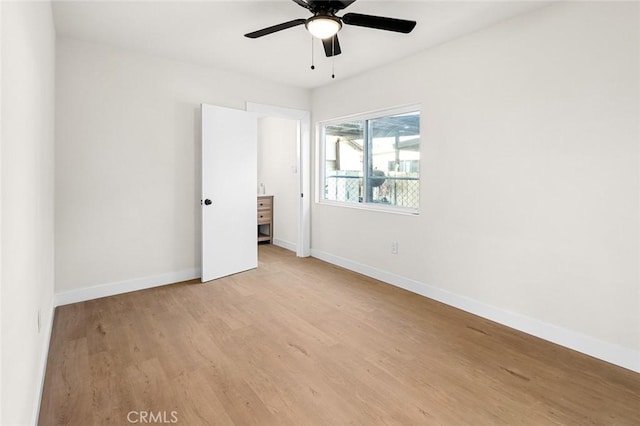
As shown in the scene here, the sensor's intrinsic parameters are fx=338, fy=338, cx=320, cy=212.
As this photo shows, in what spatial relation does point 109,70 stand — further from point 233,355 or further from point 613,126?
point 613,126

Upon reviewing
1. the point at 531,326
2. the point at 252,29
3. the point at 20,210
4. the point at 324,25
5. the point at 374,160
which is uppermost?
the point at 252,29

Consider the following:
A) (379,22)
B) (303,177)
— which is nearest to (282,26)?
(379,22)

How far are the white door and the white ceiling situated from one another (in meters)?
0.69

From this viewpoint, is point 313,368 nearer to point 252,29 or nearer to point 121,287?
point 121,287

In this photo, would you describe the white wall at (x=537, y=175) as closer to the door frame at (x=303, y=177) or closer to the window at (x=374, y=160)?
the window at (x=374, y=160)

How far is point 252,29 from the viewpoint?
292 centimetres

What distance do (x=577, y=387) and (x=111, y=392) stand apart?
2.71m

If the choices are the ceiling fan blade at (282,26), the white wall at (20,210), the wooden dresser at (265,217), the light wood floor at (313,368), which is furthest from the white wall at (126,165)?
the wooden dresser at (265,217)

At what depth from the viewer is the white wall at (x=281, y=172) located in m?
5.51

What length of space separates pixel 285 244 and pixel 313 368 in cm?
366

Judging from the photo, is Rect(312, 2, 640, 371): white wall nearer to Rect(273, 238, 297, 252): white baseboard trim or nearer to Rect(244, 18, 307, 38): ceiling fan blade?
Rect(244, 18, 307, 38): ceiling fan blade

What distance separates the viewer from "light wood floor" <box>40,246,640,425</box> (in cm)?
178
